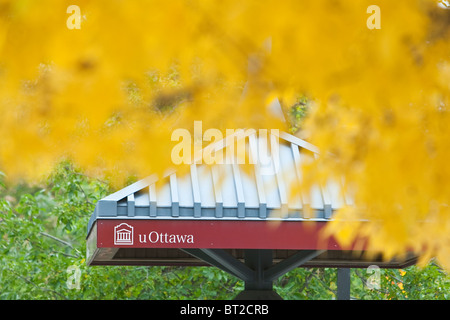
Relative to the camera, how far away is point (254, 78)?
2324 millimetres

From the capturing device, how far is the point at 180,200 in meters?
5.79

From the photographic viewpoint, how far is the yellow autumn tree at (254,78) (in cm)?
194

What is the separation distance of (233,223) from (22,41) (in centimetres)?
393

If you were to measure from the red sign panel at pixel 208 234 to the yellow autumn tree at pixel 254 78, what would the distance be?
2910 millimetres

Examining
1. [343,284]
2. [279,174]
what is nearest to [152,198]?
[279,174]

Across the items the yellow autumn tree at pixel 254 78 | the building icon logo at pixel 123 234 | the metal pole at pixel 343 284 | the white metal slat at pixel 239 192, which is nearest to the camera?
the yellow autumn tree at pixel 254 78

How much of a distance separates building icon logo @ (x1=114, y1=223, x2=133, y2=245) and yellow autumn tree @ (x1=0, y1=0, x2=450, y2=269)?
292 centimetres

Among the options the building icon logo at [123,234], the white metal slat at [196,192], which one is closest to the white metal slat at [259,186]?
the white metal slat at [196,192]

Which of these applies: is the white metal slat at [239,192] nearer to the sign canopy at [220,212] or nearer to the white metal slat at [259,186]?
the sign canopy at [220,212]

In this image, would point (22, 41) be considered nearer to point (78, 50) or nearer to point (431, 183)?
point (78, 50)

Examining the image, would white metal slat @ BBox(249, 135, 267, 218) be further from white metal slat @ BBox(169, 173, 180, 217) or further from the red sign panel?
white metal slat @ BBox(169, 173, 180, 217)

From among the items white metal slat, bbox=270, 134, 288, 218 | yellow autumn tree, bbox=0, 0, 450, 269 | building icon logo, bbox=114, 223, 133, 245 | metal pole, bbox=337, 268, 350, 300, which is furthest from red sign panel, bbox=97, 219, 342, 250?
metal pole, bbox=337, 268, 350, 300

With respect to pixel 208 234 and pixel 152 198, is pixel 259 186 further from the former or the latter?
pixel 152 198
